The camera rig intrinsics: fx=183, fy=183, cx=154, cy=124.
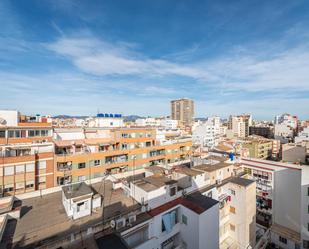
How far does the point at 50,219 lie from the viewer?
16.5 m

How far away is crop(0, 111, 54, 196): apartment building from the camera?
24.1m

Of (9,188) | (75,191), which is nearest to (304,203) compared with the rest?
(75,191)

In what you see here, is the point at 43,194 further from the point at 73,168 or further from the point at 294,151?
the point at 294,151

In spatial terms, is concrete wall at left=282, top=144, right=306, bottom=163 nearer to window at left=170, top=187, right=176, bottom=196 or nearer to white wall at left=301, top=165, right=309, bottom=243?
white wall at left=301, top=165, right=309, bottom=243

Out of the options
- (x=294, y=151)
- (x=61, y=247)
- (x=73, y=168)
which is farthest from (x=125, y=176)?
(x=294, y=151)

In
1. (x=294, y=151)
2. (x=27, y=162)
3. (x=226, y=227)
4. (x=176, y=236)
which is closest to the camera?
Result: (x=176, y=236)

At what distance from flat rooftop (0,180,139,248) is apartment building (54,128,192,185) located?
6.46 m

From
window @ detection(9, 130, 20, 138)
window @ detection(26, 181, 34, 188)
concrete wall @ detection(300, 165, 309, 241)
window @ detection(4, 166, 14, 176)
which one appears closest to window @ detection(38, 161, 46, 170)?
window @ detection(26, 181, 34, 188)

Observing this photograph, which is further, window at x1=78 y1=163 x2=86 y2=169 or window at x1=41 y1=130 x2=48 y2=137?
window at x1=41 y1=130 x2=48 y2=137

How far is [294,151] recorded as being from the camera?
198 feet

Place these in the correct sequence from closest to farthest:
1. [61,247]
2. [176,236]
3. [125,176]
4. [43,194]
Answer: [61,247]
[176,236]
[43,194]
[125,176]

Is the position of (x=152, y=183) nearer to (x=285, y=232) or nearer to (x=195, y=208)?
(x=195, y=208)

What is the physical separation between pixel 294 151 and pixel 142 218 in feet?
210

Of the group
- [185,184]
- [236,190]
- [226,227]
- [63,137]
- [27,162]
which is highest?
[63,137]
